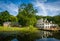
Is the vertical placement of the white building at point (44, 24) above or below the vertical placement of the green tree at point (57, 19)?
below

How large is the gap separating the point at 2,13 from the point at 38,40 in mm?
1361

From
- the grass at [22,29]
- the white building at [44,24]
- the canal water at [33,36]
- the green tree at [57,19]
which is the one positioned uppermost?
the green tree at [57,19]

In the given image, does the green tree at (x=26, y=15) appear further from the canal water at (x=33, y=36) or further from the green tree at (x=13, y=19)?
the canal water at (x=33, y=36)

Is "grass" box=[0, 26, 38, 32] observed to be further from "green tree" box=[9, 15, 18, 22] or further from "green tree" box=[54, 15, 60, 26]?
"green tree" box=[54, 15, 60, 26]

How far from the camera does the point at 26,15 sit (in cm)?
504

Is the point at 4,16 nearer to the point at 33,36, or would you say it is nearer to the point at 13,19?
the point at 13,19

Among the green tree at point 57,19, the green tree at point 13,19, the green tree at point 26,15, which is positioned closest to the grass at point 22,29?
the green tree at point 26,15

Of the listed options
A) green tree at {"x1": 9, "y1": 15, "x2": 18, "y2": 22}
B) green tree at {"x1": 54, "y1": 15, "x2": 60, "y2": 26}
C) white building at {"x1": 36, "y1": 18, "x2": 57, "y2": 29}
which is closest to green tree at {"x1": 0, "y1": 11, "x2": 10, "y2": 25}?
green tree at {"x1": 9, "y1": 15, "x2": 18, "y2": 22}

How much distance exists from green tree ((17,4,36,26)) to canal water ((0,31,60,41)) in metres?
0.39

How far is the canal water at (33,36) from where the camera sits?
4.98m

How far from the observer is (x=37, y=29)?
5.07 m

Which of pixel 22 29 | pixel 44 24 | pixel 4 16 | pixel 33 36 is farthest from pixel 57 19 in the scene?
pixel 4 16

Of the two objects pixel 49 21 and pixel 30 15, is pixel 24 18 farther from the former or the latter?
pixel 49 21

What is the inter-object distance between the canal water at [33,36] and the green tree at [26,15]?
393mm
